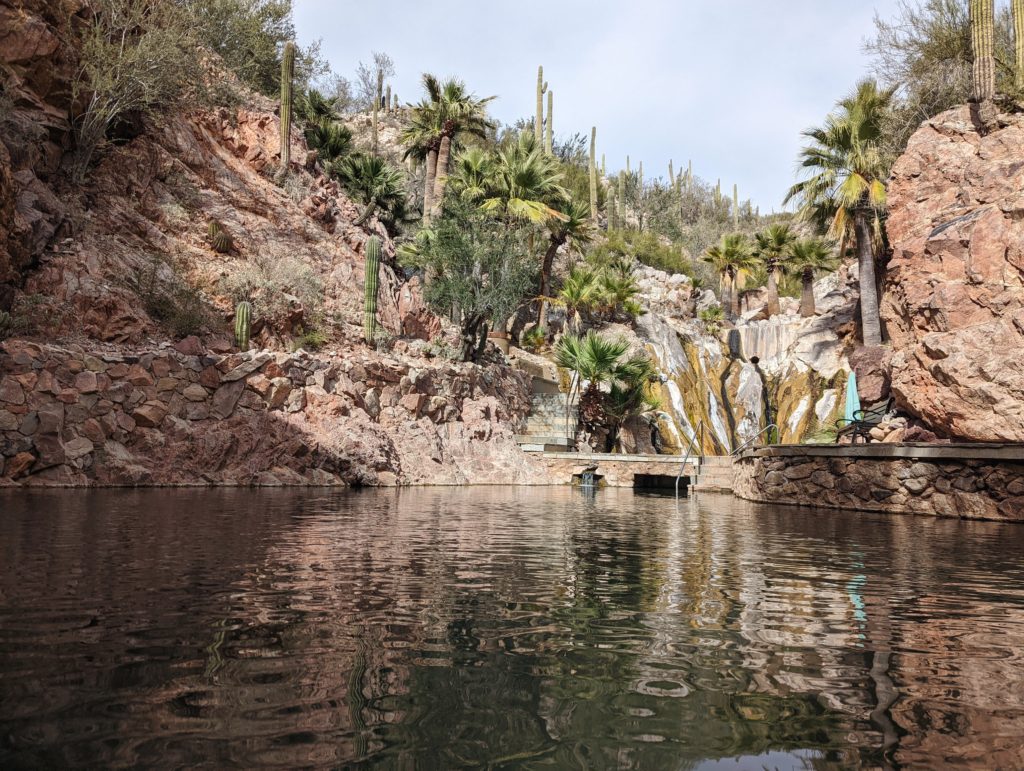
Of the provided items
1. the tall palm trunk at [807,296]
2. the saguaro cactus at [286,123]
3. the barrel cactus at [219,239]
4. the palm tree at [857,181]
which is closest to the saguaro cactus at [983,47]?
the palm tree at [857,181]

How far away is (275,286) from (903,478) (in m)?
17.6

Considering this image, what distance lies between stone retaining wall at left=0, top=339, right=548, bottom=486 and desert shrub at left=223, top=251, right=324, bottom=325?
2.33 metres

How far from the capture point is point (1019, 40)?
2188 cm

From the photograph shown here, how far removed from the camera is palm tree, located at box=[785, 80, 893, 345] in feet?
90.9

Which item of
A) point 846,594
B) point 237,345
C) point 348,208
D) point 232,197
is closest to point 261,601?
point 846,594

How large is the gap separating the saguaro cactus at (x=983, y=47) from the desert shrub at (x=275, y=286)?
21383 mm

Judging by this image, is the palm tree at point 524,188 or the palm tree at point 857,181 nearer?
the palm tree at point 857,181

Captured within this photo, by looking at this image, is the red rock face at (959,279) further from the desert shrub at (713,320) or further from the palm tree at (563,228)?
the desert shrub at (713,320)

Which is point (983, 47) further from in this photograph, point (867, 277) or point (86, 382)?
point (86, 382)

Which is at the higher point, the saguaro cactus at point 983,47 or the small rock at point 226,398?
the saguaro cactus at point 983,47

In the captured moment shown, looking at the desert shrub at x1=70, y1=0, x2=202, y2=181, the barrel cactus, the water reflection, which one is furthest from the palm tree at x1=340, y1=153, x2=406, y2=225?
the water reflection

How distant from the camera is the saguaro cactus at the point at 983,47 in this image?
20641 millimetres

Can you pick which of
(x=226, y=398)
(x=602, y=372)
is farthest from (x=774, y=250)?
(x=226, y=398)

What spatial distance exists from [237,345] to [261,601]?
54.4 ft
